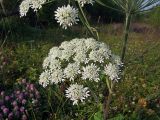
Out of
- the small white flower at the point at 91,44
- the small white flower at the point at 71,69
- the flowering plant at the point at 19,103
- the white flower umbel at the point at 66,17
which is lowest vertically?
the flowering plant at the point at 19,103

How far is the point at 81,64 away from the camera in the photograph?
4.18m

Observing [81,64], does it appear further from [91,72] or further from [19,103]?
[19,103]

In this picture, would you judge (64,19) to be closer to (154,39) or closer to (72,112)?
(72,112)

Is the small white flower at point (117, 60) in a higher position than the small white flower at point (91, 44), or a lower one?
lower

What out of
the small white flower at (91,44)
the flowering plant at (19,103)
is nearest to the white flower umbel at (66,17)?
the small white flower at (91,44)

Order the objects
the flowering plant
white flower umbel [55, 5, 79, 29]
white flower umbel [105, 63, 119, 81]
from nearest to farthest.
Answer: white flower umbel [55, 5, 79, 29], white flower umbel [105, 63, 119, 81], the flowering plant

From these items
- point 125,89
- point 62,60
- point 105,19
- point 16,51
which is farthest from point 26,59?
point 105,19

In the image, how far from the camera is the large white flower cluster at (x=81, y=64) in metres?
3.97

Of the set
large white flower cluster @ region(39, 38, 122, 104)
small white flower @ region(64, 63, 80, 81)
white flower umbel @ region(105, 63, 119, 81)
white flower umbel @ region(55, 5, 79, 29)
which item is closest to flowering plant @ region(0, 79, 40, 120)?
large white flower cluster @ region(39, 38, 122, 104)

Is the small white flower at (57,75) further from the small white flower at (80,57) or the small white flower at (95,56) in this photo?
the small white flower at (95,56)

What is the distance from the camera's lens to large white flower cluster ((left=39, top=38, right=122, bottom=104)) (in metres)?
3.97

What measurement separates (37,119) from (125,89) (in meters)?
1.87

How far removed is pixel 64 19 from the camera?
3.88m

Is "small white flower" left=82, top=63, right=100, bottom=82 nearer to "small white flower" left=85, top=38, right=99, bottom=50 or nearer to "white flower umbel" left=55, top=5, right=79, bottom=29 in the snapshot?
"small white flower" left=85, top=38, right=99, bottom=50
